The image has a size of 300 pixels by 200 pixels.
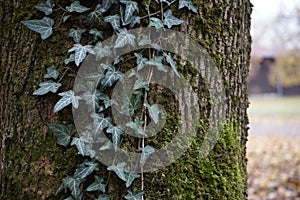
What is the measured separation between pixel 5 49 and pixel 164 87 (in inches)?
24.2

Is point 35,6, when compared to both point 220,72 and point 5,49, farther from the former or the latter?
point 220,72

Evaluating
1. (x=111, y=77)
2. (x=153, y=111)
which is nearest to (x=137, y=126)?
(x=153, y=111)

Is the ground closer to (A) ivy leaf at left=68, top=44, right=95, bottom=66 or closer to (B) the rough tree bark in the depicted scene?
(B) the rough tree bark

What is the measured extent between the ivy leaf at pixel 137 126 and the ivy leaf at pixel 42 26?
42 centimetres

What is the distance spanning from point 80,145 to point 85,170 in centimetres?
8

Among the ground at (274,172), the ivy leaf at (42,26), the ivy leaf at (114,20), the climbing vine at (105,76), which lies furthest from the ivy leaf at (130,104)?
the ground at (274,172)

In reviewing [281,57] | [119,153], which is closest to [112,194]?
[119,153]

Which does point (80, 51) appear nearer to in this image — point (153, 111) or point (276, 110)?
point (153, 111)

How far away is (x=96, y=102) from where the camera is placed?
1.22 meters

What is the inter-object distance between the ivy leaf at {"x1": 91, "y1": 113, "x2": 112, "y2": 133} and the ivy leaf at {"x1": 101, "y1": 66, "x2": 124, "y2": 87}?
105 mm

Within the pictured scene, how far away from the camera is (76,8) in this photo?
1.24 meters

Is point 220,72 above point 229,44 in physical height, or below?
below

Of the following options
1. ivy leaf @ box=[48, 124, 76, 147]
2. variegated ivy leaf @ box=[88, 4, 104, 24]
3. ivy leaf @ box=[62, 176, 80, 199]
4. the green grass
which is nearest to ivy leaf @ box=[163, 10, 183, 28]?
variegated ivy leaf @ box=[88, 4, 104, 24]

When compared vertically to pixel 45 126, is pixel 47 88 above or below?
above
